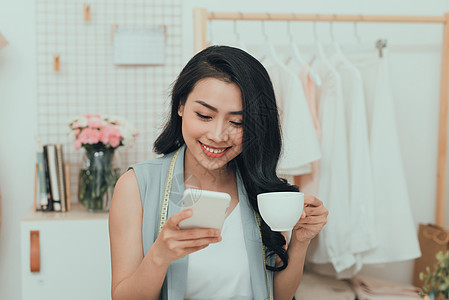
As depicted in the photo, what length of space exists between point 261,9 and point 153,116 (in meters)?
0.72

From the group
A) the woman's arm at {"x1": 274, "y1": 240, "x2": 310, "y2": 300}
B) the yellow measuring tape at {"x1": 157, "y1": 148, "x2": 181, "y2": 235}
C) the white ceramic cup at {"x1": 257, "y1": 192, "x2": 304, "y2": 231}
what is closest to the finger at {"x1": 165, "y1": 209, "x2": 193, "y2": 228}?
the white ceramic cup at {"x1": 257, "y1": 192, "x2": 304, "y2": 231}

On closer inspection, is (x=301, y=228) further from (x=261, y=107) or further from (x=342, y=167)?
(x=342, y=167)

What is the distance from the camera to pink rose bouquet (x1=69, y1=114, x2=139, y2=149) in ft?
6.25

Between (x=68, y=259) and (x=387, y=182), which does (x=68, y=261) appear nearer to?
(x=68, y=259)

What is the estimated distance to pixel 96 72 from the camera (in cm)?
224

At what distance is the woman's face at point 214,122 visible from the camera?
955mm

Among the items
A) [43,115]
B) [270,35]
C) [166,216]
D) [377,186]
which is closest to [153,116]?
[43,115]

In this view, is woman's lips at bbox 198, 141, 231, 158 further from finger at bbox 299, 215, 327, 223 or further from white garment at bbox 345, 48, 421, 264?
white garment at bbox 345, 48, 421, 264

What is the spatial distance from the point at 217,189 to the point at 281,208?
14.5 inches

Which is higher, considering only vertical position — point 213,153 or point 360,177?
point 213,153

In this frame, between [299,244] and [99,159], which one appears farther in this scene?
[99,159]

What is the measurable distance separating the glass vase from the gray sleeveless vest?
0.83m

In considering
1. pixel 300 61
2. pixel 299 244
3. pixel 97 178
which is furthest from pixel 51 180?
pixel 299 244

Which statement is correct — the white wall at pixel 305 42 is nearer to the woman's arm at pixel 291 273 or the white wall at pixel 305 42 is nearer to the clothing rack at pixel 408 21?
the clothing rack at pixel 408 21
